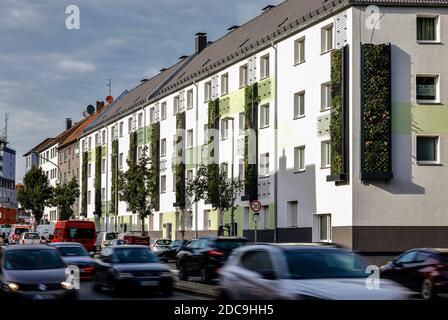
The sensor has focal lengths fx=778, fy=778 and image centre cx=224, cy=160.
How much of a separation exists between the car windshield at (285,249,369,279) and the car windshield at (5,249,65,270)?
708 cm

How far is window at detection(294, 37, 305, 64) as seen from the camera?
4331 centimetres

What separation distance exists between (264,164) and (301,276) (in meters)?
34.4

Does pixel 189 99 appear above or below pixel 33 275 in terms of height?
above

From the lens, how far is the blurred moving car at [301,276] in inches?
459

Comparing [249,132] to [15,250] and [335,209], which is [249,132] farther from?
[15,250]

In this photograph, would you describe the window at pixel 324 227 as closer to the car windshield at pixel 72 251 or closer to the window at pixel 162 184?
the car windshield at pixel 72 251

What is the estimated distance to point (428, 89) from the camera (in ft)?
126

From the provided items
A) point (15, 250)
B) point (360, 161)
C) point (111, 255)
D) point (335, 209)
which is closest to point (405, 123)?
point (360, 161)

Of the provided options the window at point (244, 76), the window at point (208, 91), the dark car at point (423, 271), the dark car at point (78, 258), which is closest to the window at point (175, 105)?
the window at point (208, 91)

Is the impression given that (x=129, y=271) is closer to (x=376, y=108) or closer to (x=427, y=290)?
(x=427, y=290)

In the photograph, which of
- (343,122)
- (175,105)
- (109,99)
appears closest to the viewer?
(343,122)

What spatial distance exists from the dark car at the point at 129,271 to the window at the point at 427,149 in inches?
761

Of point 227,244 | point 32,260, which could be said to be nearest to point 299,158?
point 227,244

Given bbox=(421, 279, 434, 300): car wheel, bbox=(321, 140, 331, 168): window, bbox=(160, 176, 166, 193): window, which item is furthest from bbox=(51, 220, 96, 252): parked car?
bbox=(421, 279, 434, 300): car wheel
